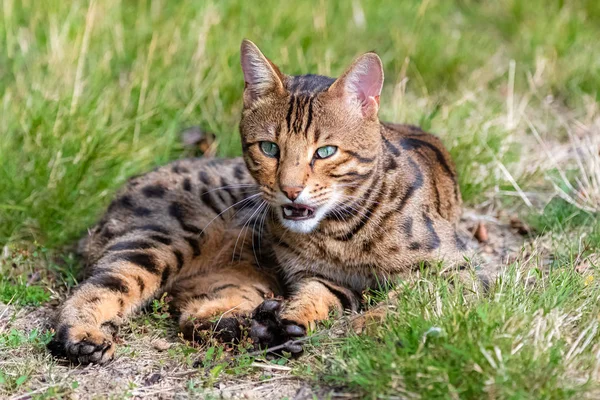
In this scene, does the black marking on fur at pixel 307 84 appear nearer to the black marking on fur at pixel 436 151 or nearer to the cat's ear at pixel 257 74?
the cat's ear at pixel 257 74

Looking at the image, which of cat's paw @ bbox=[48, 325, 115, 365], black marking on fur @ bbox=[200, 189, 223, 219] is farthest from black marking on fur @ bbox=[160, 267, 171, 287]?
cat's paw @ bbox=[48, 325, 115, 365]

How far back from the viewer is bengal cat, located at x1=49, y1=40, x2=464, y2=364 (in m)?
3.77

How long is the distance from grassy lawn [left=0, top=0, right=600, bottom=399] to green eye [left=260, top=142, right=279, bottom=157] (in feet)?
2.94

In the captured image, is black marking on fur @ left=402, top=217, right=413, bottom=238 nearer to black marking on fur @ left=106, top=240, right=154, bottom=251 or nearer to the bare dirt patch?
the bare dirt patch

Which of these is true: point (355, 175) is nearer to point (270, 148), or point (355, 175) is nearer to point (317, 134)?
point (317, 134)

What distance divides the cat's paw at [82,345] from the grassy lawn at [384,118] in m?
0.08

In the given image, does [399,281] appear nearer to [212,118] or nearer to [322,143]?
[322,143]

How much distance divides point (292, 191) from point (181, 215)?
3.58 ft

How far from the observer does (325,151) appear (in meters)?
3.78

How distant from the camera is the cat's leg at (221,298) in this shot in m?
3.91

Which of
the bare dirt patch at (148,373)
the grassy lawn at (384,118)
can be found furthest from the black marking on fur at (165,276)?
the grassy lawn at (384,118)

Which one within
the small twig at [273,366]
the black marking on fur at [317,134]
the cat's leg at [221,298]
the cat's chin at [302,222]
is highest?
the black marking on fur at [317,134]

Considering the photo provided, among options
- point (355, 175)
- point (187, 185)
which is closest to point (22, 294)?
point (187, 185)

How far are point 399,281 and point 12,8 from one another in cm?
409
